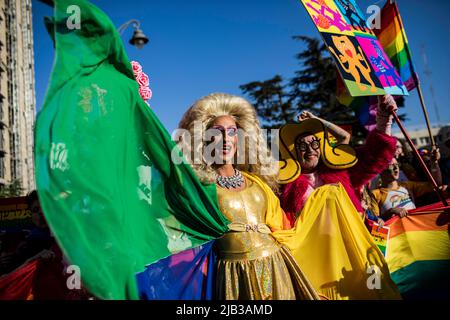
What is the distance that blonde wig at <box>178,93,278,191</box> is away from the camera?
3.19 meters

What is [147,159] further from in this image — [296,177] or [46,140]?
[296,177]

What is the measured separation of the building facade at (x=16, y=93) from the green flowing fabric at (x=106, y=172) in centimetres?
2805

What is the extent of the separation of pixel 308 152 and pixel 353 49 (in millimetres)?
965

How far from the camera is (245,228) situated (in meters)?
2.77

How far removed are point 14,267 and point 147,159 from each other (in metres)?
1.62

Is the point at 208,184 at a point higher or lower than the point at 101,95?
lower

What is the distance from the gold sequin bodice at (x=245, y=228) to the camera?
273cm

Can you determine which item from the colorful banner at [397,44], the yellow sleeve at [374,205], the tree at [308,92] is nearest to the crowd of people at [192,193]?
the yellow sleeve at [374,205]

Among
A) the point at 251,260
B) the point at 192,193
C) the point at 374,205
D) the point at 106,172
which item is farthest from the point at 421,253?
the point at 106,172

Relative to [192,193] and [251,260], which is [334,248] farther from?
[192,193]

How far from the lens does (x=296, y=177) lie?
135 inches

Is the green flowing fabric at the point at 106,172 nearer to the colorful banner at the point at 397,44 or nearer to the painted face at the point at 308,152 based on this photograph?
the painted face at the point at 308,152

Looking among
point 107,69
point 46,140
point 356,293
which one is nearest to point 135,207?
point 46,140

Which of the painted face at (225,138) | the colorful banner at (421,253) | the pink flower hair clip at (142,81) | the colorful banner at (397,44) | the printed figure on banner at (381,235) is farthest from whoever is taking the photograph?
the colorful banner at (397,44)
